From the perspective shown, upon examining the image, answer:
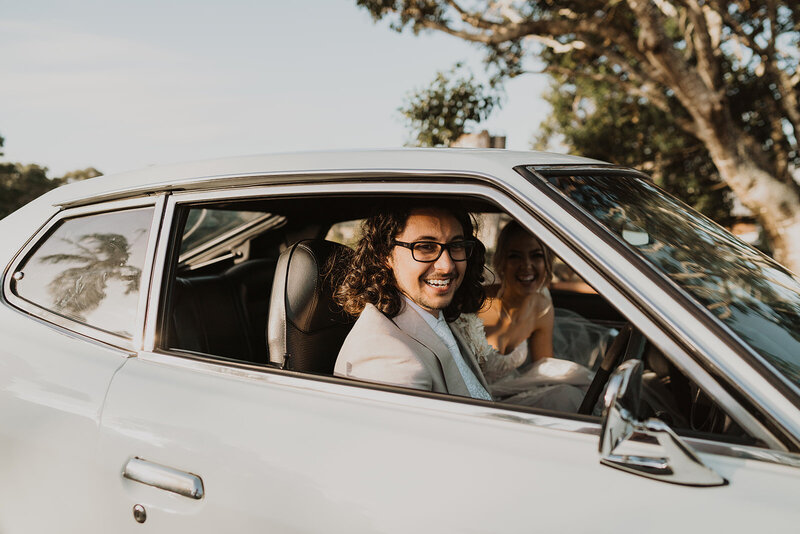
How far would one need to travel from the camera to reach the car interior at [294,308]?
6.14 feet

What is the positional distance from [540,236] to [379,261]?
83cm

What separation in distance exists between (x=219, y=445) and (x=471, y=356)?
1027 millimetres

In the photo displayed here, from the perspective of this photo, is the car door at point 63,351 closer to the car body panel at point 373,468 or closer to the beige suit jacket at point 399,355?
the car body panel at point 373,468

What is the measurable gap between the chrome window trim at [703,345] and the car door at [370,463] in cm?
4

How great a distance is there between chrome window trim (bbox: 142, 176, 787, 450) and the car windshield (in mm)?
101

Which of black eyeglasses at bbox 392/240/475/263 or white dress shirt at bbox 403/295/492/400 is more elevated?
black eyeglasses at bbox 392/240/475/263

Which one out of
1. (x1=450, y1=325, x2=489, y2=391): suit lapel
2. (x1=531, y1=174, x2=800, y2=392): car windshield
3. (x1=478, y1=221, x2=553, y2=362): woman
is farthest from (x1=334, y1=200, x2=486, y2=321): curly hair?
(x1=478, y1=221, x2=553, y2=362): woman

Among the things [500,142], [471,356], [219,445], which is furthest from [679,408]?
[500,142]

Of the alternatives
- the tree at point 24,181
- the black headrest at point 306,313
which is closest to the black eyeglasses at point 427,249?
the black headrest at point 306,313

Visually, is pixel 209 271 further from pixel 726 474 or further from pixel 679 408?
pixel 726 474

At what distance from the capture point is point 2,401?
1.87m

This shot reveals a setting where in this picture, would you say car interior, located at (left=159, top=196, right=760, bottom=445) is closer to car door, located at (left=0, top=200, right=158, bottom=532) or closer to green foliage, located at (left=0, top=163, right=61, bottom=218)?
car door, located at (left=0, top=200, right=158, bottom=532)

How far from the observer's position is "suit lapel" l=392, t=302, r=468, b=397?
1.97 meters

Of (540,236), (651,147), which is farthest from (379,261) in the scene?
(651,147)
